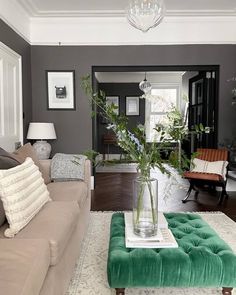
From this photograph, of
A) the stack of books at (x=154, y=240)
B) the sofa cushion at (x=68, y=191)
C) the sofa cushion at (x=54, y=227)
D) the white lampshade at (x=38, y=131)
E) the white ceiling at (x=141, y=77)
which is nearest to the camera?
the sofa cushion at (x=54, y=227)

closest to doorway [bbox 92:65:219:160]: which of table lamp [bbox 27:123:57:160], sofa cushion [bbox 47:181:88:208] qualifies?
table lamp [bbox 27:123:57:160]

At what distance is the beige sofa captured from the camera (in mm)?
1217

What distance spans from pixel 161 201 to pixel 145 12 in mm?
2726

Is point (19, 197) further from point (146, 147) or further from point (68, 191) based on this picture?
point (68, 191)

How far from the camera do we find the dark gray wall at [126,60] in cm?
511

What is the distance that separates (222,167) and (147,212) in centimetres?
286

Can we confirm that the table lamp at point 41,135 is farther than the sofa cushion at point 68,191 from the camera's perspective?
Yes

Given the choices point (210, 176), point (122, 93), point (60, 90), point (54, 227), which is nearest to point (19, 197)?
point (54, 227)

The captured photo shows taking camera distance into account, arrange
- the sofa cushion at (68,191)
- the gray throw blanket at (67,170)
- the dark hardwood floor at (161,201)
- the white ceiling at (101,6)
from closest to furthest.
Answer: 1. the sofa cushion at (68,191)
2. the gray throw blanket at (67,170)
3. the dark hardwood floor at (161,201)
4. the white ceiling at (101,6)

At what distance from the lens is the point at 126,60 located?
16.9 ft

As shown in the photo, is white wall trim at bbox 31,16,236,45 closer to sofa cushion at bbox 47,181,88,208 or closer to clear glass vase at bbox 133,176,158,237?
sofa cushion at bbox 47,181,88,208

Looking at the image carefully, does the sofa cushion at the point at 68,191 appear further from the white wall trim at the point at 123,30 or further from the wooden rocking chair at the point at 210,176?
the white wall trim at the point at 123,30

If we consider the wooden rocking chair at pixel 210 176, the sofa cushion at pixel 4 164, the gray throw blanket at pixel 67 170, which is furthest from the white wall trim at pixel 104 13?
the sofa cushion at pixel 4 164

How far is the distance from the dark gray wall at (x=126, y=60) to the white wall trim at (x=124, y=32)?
0.10 meters
